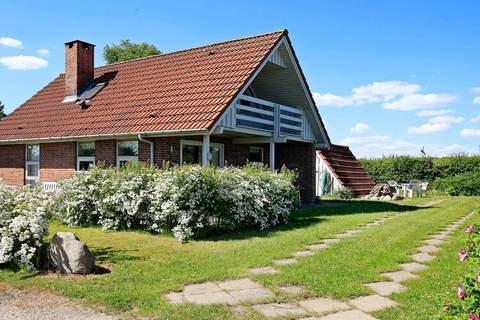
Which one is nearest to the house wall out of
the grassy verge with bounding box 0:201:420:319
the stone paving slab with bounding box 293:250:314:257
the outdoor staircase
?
the grassy verge with bounding box 0:201:420:319

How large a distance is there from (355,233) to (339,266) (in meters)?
3.86

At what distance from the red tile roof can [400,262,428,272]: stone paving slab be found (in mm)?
7028

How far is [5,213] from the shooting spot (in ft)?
24.9

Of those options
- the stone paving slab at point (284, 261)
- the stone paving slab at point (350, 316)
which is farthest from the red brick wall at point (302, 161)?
the stone paving slab at point (350, 316)

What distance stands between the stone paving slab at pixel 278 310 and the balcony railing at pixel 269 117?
32.3 ft

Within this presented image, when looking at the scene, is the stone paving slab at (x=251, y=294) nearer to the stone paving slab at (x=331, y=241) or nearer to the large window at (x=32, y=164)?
the stone paving slab at (x=331, y=241)

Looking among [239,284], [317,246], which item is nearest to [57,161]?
[317,246]

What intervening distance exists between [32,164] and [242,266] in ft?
49.5

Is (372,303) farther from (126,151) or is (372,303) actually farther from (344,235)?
(126,151)

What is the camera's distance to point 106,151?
54.9ft

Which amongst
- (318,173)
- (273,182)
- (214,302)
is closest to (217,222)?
(273,182)

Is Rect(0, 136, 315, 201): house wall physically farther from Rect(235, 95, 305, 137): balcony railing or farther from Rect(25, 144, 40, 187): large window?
Rect(235, 95, 305, 137): balcony railing

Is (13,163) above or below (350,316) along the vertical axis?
above

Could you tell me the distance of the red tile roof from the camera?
14460 millimetres
